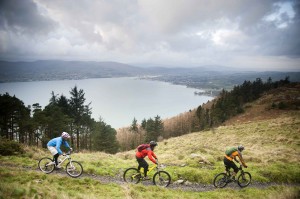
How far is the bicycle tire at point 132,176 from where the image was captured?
12.2 metres

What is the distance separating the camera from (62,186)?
1058 centimetres

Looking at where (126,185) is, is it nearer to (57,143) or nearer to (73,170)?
(73,170)

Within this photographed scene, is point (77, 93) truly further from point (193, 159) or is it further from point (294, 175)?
point (294, 175)

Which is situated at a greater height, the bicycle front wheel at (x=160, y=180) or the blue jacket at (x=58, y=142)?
the blue jacket at (x=58, y=142)

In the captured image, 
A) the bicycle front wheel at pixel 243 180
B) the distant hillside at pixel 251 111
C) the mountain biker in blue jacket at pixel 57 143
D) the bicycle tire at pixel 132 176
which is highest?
the mountain biker in blue jacket at pixel 57 143

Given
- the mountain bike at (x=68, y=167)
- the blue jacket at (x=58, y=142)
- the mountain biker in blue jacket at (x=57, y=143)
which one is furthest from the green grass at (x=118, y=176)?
the blue jacket at (x=58, y=142)

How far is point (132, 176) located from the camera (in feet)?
40.0

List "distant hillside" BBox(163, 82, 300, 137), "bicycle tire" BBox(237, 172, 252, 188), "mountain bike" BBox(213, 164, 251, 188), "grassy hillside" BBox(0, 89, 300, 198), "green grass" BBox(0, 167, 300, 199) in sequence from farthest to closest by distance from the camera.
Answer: "distant hillside" BBox(163, 82, 300, 137)
"bicycle tire" BBox(237, 172, 252, 188)
"mountain bike" BBox(213, 164, 251, 188)
"grassy hillside" BBox(0, 89, 300, 198)
"green grass" BBox(0, 167, 300, 199)

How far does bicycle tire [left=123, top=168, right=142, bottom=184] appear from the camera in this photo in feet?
40.1

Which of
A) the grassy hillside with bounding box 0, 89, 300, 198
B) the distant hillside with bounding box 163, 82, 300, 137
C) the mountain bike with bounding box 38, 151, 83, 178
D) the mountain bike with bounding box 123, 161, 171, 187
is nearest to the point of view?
the grassy hillside with bounding box 0, 89, 300, 198

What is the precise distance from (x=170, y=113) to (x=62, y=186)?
174 meters

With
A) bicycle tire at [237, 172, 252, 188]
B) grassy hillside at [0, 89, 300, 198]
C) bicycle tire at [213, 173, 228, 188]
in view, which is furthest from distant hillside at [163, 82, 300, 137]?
bicycle tire at [213, 173, 228, 188]

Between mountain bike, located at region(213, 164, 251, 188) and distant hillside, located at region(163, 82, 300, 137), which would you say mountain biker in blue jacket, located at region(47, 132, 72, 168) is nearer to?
mountain bike, located at region(213, 164, 251, 188)

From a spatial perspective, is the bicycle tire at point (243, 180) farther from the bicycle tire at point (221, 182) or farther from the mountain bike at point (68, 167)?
the mountain bike at point (68, 167)
